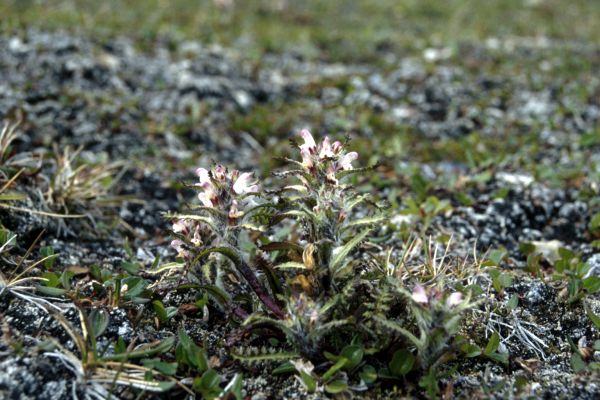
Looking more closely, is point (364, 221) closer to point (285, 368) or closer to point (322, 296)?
point (322, 296)

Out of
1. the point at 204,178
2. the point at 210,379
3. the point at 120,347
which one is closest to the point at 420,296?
the point at 210,379

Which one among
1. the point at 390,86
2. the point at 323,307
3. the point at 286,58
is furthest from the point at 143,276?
Result: the point at 286,58

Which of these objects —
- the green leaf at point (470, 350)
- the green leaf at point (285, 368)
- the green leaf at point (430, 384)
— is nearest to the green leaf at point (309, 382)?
the green leaf at point (285, 368)

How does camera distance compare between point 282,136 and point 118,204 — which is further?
point 282,136

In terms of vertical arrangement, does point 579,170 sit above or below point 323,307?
below

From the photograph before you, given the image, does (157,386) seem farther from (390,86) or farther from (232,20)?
(232,20)

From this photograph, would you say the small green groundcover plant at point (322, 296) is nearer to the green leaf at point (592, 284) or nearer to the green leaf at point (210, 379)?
the green leaf at point (210, 379)

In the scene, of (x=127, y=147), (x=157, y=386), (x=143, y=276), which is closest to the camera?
(x=157, y=386)
